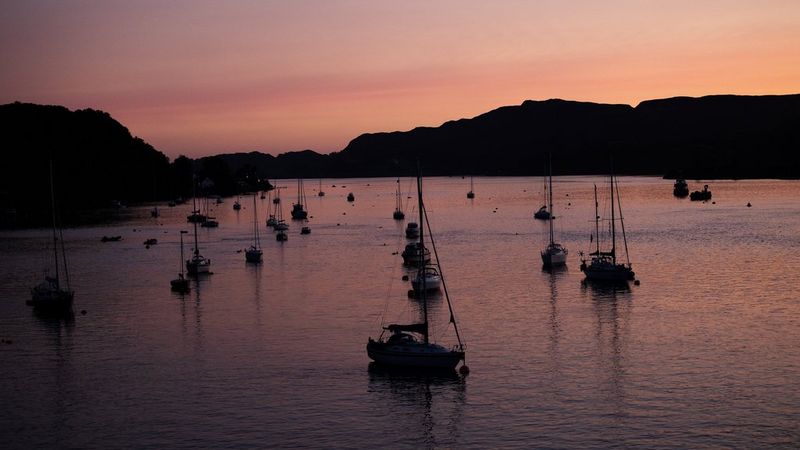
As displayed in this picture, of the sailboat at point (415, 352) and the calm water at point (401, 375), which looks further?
the sailboat at point (415, 352)

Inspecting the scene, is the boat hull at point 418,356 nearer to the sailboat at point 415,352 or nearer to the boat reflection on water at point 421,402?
the sailboat at point 415,352

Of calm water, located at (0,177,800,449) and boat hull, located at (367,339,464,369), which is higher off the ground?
boat hull, located at (367,339,464,369)

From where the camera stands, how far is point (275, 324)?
229 feet

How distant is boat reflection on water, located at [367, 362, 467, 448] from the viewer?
42.9m

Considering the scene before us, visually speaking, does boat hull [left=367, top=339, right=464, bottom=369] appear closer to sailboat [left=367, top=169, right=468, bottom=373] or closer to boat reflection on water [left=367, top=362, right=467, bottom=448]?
sailboat [left=367, top=169, right=468, bottom=373]

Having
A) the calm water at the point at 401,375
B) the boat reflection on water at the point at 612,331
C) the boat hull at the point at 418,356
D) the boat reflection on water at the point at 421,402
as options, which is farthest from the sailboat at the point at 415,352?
the boat reflection on water at the point at 612,331

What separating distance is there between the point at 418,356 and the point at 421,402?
449 cm

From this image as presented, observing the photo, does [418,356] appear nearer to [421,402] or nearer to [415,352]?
[415,352]

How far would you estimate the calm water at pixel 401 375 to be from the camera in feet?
143

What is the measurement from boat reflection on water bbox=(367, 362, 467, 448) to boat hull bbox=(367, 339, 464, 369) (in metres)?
0.59

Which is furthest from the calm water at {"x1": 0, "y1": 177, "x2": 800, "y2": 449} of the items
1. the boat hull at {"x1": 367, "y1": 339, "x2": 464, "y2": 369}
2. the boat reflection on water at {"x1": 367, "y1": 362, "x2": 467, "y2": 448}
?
the boat hull at {"x1": 367, "y1": 339, "x2": 464, "y2": 369}

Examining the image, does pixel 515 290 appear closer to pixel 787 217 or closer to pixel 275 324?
pixel 275 324

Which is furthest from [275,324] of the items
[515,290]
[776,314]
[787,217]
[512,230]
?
[787,217]

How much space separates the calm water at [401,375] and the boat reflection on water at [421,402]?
0.46 feet
